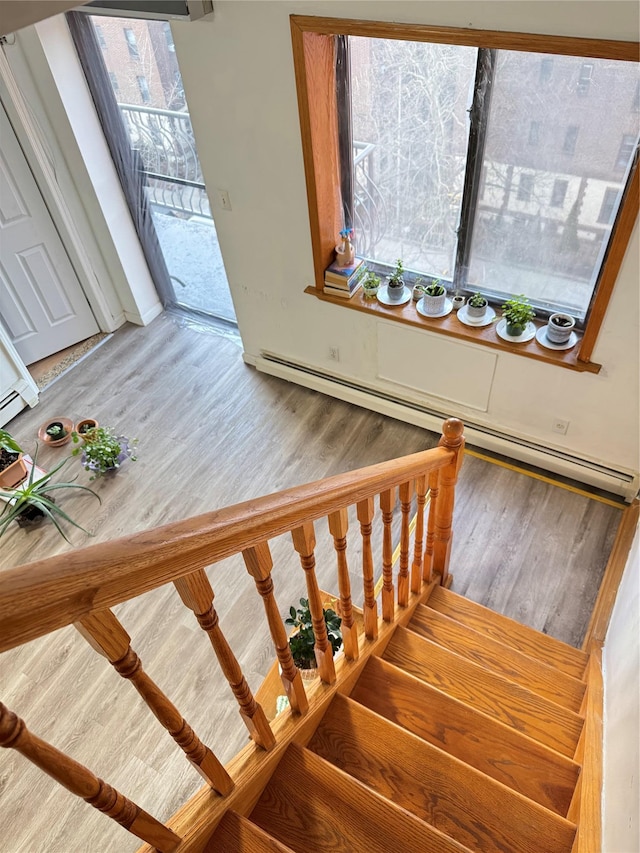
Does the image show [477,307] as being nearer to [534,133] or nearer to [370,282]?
[370,282]

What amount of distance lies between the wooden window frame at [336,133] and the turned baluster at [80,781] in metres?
2.50

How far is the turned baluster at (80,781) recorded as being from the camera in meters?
0.73

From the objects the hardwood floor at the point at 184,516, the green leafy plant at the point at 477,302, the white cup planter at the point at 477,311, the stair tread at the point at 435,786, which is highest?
the green leafy plant at the point at 477,302

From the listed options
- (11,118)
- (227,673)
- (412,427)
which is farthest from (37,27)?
(227,673)

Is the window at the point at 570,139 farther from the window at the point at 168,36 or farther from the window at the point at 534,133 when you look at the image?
the window at the point at 168,36

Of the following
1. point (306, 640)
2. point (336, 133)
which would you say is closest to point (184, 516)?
point (306, 640)

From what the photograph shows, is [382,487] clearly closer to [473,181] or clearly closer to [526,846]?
[526,846]

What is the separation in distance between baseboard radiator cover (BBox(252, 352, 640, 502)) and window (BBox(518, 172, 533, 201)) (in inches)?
50.1

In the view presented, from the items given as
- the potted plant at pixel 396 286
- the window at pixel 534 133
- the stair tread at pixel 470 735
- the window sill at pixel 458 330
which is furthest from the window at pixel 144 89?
the stair tread at pixel 470 735

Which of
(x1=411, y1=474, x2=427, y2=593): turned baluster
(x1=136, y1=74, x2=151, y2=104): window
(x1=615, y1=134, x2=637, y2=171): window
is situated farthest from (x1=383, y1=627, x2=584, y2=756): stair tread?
(x1=136, y1=74, x2=151, y2=104): window

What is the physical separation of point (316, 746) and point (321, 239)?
2481 mm

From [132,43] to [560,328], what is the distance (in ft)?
9.22

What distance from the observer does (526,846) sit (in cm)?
150

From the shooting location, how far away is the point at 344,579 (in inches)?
61.2
